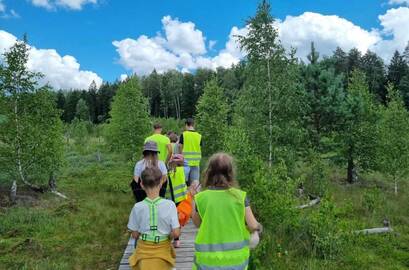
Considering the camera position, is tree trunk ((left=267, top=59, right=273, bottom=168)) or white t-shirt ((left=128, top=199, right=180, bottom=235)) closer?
white t-shirt ((left=128, top=199, right=180, bottom=235))

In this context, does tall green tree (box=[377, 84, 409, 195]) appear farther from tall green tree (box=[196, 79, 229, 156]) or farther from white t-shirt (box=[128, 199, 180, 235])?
white t-shirt (box=[128, 199, 180, 235])

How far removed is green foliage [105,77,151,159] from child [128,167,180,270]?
17.9m

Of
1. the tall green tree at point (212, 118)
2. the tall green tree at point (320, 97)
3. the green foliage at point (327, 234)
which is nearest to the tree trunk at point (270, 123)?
the tall green tree at point (320, 97)

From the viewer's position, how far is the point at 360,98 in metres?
20.2

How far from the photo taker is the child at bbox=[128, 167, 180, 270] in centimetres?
443

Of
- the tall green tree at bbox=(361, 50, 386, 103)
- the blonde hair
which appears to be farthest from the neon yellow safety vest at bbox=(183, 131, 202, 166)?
the tall green tree at bbox=(361, 50, 386, 103)

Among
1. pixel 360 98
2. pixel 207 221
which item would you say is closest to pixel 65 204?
pixel 207 221

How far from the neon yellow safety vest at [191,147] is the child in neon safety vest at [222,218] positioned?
19.9 ft

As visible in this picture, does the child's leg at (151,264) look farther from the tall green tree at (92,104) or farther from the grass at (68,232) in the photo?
the tall green tree at (92,104)

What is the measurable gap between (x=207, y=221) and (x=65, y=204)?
36.8 ft

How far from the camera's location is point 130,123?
883 inches

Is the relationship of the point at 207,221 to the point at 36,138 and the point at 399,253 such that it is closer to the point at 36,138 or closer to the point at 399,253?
the point at 399,253

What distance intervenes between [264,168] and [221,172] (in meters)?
7.91

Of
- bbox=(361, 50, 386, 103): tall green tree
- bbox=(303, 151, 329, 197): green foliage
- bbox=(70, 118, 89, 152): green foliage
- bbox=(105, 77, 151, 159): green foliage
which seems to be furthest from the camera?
bbox=(361, 50, 386, 103): tall green tree
